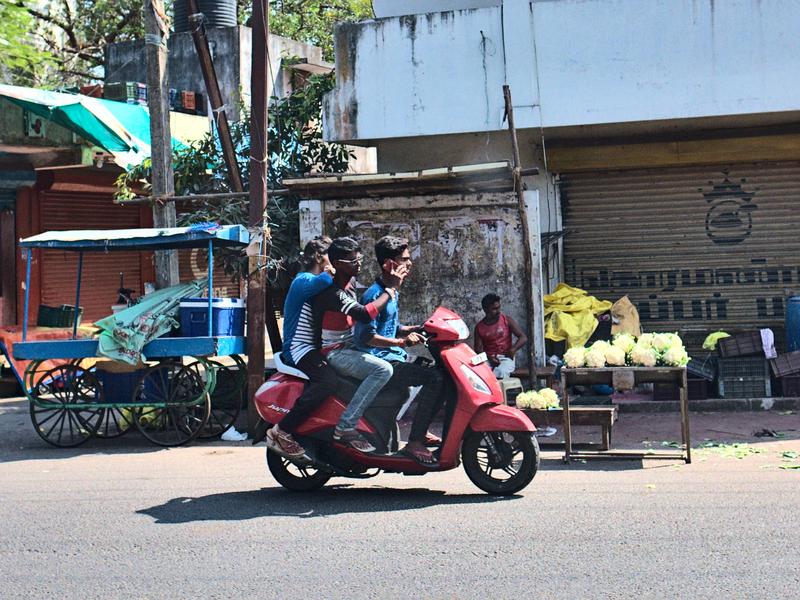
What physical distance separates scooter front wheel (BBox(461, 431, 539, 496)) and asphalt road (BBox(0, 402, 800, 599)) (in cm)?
10

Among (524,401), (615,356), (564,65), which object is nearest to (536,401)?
(524,401)

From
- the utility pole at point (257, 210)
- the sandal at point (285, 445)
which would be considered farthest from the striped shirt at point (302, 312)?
the utility pole at point (257, 210)

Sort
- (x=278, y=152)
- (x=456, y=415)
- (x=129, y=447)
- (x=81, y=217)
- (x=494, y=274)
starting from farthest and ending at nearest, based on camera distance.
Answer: (x=81, y=217), (x=278, y=152), (x=494, y=274), (x=129, y=447), (x=456, y=415)

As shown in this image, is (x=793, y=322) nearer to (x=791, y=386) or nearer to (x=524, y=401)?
(x=791, y=386)

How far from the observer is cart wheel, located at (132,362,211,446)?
9898mm

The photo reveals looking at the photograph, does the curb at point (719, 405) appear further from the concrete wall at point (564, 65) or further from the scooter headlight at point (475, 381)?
the scooter headlight at point (475, 381)

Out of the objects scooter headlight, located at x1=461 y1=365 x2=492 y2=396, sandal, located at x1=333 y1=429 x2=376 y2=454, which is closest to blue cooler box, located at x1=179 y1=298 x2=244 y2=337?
sandal, located at x1=333 y1=429 x2=376 y2=454

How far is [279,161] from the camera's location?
1370 cm

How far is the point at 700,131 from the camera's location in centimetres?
1320

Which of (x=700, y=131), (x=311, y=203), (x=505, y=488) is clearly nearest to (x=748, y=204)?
(x=700, y=131)

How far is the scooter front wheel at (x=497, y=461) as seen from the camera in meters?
6.73

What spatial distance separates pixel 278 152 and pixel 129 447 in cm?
513

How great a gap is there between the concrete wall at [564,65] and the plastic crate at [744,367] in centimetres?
317

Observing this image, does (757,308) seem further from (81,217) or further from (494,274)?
(81,217)
